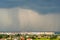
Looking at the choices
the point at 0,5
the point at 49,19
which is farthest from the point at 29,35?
the point at 0,5

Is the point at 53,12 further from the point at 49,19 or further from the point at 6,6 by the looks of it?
the point at 6,6

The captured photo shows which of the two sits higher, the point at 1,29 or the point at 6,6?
the point at 6,6

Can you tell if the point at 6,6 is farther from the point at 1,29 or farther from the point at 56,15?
the point at 56,15

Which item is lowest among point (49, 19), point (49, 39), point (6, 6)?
point (49, 39)

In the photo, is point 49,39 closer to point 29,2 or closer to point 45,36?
point 45,36

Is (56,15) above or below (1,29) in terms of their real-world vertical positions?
above

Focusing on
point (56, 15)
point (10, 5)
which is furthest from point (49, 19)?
point (10, 5)

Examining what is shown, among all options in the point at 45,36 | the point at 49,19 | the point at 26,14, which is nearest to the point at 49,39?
the point at 45,36
